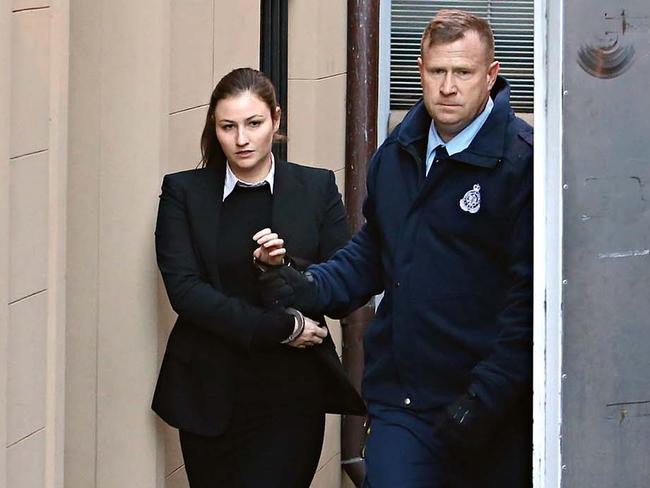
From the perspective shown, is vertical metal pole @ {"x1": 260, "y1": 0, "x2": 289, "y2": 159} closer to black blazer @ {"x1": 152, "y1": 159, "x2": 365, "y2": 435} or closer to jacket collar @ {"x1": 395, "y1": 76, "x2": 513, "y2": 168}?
black blazer @ {"x1": 152, "y1": 159, "x2": 365, "y2": 435}

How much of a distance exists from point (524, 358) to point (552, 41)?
40.1 inches

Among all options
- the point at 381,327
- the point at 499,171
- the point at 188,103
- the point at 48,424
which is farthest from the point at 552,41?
the point at 188,103

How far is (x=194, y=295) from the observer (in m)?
6.09

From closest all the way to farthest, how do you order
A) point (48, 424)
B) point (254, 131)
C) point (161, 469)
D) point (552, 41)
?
point (552, 41), point (48, 424), point (254, 131), point (161, 469)

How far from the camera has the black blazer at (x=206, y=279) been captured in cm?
616

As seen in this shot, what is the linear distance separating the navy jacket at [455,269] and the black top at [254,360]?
69 centimetres

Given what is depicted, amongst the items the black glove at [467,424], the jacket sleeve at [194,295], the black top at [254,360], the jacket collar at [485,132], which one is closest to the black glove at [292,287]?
the jacket sleeve at [194,295]

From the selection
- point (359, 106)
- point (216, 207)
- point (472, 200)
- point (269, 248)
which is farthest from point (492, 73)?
point (359, 106)

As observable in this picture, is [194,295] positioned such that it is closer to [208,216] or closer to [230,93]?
[208,216]

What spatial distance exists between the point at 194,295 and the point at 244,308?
0.55 feet

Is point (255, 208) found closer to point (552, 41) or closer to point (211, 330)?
point (211, 330)

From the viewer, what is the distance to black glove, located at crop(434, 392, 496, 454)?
203 inches

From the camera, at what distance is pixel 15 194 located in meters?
5.42

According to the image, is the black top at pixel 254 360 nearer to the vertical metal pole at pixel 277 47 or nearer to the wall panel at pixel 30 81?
the wall panel at pixel 30 81
